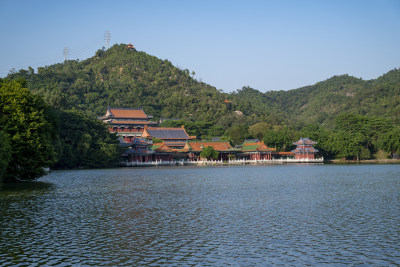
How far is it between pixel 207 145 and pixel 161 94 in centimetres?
6292

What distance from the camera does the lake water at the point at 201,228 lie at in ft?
44.0

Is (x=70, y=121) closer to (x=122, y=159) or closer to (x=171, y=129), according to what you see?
(x=122, y=159)

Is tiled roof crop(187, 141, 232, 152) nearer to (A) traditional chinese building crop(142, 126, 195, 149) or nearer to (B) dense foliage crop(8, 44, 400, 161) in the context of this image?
(A) traditional chinese building crop(142, 126, 195, 149)

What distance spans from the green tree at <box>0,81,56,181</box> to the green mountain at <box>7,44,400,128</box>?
65.3 meters

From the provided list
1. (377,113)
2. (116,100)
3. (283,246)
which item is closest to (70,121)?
(283,246)

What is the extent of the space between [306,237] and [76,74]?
136 metres

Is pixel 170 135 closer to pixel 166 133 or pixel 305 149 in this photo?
pixel 166 133

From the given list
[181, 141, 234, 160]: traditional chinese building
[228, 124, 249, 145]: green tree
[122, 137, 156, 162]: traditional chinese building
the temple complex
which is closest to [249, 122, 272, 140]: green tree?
[228, 124, 249, 145]: green tree

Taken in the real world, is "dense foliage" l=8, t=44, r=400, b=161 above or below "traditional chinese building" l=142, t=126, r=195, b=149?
above

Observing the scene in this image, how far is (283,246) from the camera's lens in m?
14.6

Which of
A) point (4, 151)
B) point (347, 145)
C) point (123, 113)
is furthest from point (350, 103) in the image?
point (4, 151)

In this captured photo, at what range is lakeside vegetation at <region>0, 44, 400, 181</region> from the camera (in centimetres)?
3559

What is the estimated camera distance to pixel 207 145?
8319cm

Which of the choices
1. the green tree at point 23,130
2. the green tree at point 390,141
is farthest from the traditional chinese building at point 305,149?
the green tree at point 23,130
